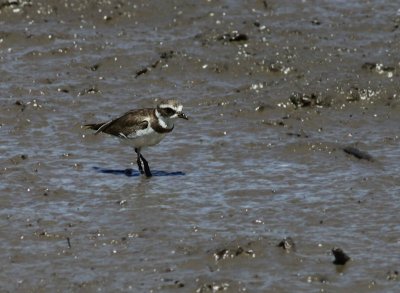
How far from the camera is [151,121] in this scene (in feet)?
47.2

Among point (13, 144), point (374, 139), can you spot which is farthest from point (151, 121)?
point (374, 139)

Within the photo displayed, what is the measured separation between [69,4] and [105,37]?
129 cm

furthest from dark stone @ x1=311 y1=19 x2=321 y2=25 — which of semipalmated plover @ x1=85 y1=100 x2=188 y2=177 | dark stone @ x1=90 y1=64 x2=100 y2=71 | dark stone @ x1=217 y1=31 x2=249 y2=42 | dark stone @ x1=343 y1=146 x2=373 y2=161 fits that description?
semipalmated plover @ x1=85 y1=100 x2=188 y2=177

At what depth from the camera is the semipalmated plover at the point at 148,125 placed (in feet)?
47.1

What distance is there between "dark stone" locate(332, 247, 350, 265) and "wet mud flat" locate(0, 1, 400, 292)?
0.01 metres

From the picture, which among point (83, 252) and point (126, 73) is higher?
point (126, 73)

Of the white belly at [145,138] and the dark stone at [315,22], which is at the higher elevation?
the dark stone at [315,22]

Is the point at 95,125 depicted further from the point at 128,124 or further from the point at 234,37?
the point at 234,37

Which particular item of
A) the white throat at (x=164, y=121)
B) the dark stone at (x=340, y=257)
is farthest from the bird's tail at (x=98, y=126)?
the dark stone at (x=340, y=257)

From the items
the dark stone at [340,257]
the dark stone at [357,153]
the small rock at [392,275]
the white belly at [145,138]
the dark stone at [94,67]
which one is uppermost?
the dark stone at [94,67]

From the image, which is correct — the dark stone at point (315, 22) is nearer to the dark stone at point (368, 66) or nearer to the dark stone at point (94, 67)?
the dark stone at point (368, 66)

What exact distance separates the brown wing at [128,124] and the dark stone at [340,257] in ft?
13.3

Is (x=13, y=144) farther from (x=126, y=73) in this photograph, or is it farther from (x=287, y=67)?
(x=287, y=67)

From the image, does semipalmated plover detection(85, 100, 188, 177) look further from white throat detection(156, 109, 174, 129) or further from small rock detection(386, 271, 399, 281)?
small rock detection(386, 271, 399, 281)
